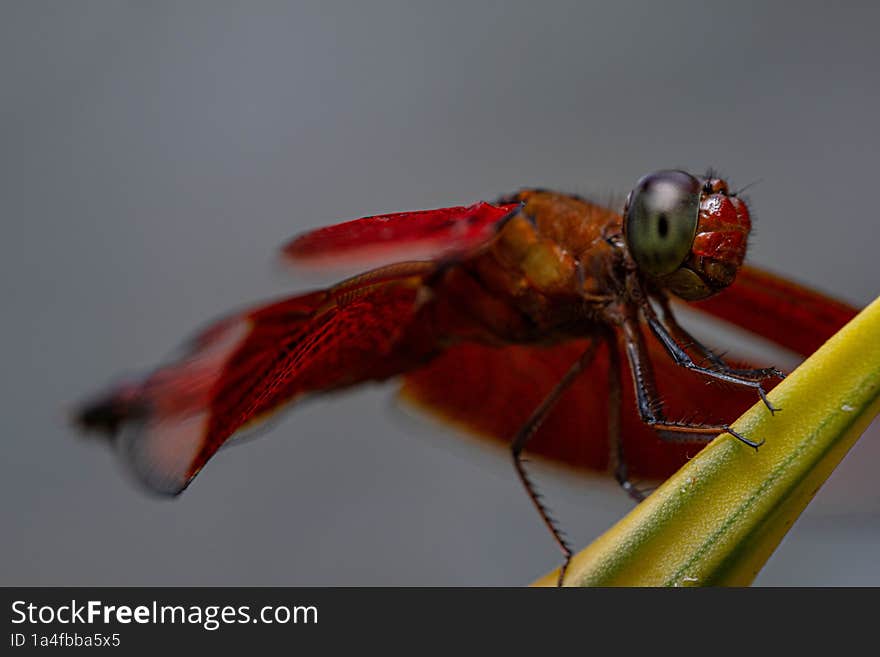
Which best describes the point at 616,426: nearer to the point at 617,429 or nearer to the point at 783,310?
the point at 617,429

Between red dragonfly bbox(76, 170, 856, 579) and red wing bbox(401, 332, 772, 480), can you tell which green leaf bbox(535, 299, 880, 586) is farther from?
red wing bbox(401, 332, 772, 480)

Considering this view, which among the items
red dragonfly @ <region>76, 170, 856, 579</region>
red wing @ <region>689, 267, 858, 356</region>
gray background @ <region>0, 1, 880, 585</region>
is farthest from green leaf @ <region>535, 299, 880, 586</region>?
gray background @ <region>0, 1, 880, 585</region>

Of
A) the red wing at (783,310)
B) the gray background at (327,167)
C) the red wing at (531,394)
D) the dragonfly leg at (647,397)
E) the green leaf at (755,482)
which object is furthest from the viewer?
the gray background at (327,167)

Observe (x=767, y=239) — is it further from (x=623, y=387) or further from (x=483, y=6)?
(x=623, y=387)

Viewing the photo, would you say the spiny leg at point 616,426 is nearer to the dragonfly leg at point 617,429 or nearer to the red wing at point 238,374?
the dragonfly leg at point 617,429

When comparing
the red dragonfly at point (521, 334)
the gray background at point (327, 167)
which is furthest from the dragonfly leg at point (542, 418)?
the gray background at point (327, 167)
